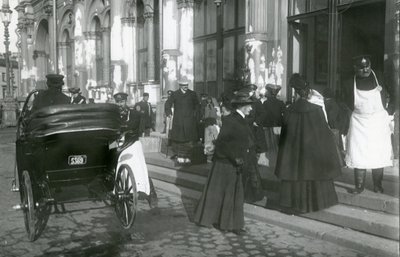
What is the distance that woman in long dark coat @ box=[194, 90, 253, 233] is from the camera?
571 centimetres

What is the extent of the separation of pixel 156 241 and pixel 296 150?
2.33m

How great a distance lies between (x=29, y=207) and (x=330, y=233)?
12.6 ft

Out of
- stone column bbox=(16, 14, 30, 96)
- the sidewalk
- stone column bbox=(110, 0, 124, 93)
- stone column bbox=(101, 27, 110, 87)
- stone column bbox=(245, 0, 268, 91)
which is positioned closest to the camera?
the sidewalk

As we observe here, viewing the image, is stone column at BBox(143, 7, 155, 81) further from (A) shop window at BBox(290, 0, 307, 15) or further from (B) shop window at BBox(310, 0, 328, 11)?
(B) shop window at BBox(310, 0, 328, 11)

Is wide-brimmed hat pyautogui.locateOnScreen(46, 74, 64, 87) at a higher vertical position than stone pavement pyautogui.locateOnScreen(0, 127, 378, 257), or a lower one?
higher

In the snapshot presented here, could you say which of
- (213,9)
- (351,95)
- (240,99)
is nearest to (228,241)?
(240,99)

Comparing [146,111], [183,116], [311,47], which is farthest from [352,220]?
[146,111]

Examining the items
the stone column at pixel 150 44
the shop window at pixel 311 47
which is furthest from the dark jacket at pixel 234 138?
the stone column at pixel 150 44

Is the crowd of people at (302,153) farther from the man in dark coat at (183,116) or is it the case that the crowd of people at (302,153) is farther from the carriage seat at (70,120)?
the man in dark coat at (183,116)

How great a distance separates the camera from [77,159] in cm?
581

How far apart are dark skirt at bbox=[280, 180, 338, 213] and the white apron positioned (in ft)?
1.69

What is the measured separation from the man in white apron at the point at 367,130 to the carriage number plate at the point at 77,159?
12.2ft

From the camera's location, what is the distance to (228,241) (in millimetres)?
5531

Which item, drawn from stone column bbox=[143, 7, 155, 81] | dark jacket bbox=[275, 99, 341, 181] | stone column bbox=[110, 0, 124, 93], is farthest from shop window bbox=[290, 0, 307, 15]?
stone column bbox=[110, 0, 124, 93]
